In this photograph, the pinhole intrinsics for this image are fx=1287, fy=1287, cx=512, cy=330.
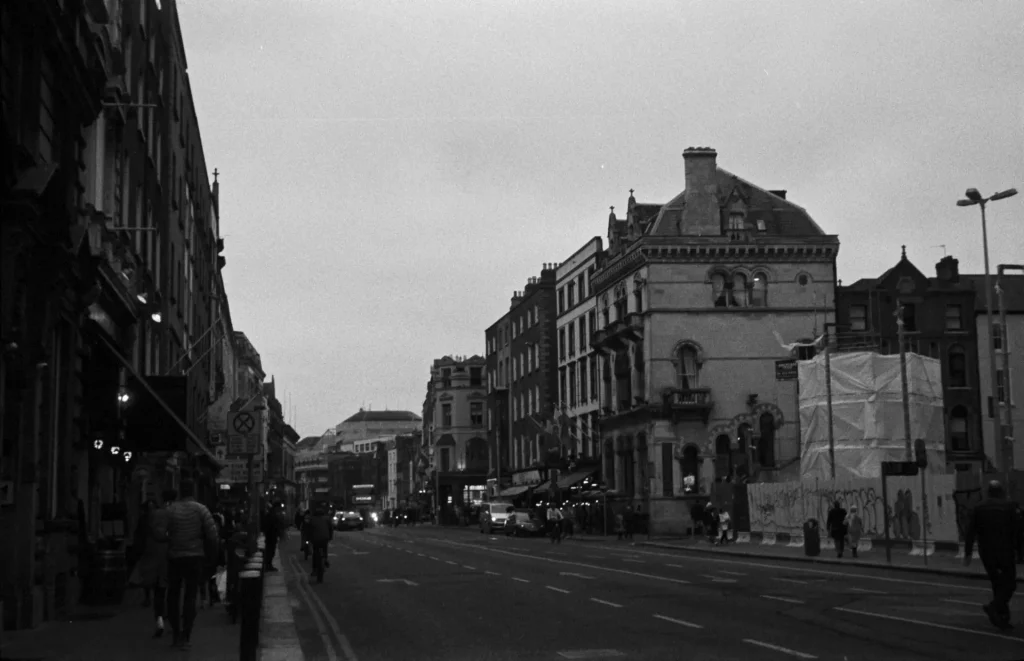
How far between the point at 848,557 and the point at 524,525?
1470 inches

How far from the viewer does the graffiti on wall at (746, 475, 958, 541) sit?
38.0 m

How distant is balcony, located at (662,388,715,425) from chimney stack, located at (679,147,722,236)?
339 inches

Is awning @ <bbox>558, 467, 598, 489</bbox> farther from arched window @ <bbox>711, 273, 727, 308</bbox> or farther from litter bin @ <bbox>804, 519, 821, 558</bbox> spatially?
litter bin @ <bbox>804, 519, 821, 558</bbox>

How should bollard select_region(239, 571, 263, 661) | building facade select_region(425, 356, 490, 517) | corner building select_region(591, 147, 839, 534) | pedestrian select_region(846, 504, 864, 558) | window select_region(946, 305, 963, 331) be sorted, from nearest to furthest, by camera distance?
bollard select_region(239, 571, 263, 661)
pedestrian select_region(846, 504, 864, 558)
corner building select_region(591, 147, 839, 534)
window select_region(946, 305, 963, 331)
building facade select_region(425, 356, 490, 517)

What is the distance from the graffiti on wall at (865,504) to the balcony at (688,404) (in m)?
13.7

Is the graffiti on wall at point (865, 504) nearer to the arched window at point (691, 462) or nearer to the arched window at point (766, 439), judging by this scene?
the arched window at point (691, 462)

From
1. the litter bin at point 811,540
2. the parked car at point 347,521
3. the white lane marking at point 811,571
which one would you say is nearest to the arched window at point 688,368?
the white lane marking at point 811,571

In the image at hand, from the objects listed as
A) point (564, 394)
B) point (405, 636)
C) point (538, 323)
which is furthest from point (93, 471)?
point (538, 323)

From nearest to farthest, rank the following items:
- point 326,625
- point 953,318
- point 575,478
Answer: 1. point 326,625
2. point 953,318
3. point 575,478

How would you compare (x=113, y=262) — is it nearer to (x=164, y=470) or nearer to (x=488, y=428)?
(x=164, y=470)

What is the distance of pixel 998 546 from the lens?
16.6 meters

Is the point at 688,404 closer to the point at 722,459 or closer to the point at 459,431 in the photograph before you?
the point at 722,459

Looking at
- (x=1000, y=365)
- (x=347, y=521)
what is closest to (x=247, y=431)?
(x=1000, y=365)

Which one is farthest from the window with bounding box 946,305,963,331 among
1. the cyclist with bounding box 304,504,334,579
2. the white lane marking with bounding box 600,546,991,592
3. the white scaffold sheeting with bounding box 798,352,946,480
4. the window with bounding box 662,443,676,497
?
the cyclist with bounding box 304,504,334,579
